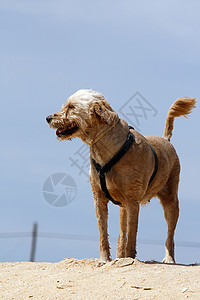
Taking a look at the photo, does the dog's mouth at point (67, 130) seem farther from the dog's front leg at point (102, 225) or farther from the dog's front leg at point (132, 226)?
the dog's front leg at point (132, 226)

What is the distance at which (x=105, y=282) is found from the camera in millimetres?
6871

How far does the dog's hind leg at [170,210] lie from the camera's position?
30.6 ft

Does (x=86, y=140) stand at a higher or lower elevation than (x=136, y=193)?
higher

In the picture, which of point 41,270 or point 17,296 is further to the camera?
point 41,270

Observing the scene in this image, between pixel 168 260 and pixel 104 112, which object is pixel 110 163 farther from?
pixel 168 260

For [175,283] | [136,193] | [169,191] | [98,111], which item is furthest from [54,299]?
[169,191]

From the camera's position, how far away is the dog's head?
25.2 ft

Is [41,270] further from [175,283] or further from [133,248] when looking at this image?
[175,283]

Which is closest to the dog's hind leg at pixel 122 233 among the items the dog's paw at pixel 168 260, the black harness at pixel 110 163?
the dog's paw at pixel 168 260

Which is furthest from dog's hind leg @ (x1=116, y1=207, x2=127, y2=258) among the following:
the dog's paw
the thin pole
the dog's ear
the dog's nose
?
the thin pole

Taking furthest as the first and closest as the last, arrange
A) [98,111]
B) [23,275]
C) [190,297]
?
[23,275] → [98,111] → [190,297]

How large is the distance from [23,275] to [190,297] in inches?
Result: 123

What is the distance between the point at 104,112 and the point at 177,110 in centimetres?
313

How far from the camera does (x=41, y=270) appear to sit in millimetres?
8453
